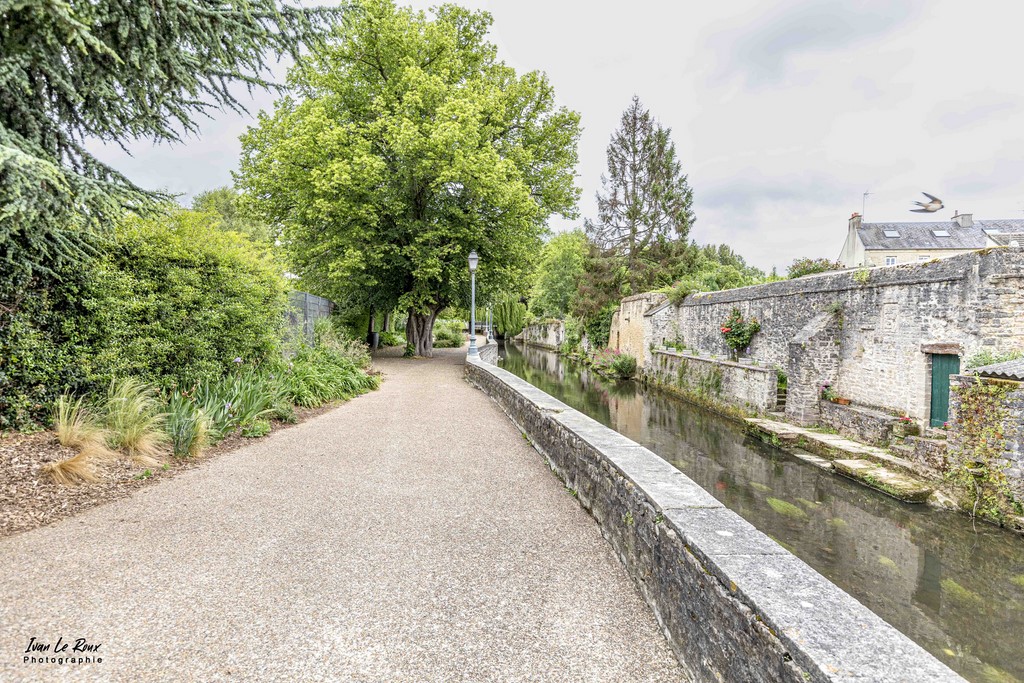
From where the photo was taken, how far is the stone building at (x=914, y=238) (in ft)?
92.6

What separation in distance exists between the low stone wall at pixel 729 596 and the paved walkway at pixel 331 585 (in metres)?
0.21

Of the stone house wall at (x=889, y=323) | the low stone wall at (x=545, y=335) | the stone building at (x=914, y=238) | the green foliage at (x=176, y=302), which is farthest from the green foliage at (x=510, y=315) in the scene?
the green foliage at (x=176, y=302)

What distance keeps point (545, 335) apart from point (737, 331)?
2806cm

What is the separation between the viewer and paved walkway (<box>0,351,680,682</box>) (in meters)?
2.10

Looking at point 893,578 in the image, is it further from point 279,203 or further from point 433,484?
point 279,203

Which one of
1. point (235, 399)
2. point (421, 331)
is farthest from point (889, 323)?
point (421, 331)

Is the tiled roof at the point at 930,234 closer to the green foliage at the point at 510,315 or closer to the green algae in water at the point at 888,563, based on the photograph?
the green foliage at the point at 510,315

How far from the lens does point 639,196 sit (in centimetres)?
2638

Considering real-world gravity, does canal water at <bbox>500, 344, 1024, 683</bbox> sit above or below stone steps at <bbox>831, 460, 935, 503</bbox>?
below

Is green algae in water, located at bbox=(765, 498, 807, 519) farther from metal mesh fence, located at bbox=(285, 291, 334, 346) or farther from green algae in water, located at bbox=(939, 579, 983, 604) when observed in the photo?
metal mesh fence, located at bbox=(285, 291, 334, 346)

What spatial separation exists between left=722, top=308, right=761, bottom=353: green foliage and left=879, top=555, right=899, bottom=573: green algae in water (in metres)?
8.53

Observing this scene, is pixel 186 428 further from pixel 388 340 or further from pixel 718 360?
pixel 388 340

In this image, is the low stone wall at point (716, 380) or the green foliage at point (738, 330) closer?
the low stone wall at point (716, 380)
